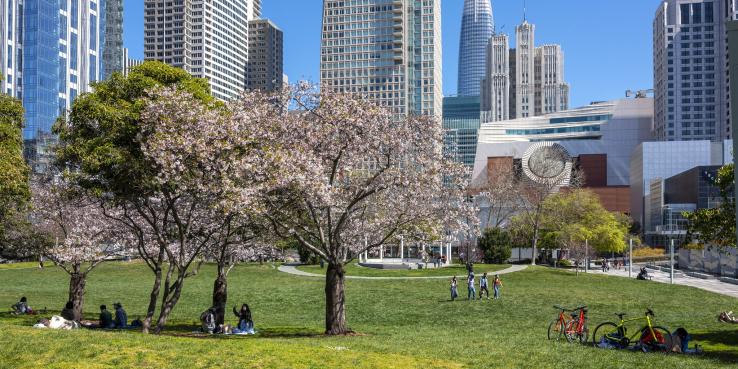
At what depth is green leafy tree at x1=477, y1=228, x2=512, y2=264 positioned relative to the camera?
7681 cm

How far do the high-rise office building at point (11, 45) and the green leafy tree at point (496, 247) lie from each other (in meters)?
126

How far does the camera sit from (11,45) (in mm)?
161625

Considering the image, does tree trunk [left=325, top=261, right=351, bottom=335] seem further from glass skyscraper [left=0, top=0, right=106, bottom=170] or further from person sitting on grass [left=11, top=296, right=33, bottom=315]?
glass skyscraper [left=0, top=0, right=106, bottom=170]

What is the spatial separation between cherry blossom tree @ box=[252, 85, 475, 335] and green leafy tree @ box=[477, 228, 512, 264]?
5206cm

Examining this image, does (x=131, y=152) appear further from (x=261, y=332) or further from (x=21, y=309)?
(x=21, y=309)

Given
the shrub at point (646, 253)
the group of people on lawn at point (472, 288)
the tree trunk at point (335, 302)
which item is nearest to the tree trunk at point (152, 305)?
the tree trunk at point (335, 302)

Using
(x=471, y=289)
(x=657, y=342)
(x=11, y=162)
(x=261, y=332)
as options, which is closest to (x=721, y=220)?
(x=657, y=342)

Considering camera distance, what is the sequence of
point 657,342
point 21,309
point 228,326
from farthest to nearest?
point 21,309
point 228,326
point 657,342

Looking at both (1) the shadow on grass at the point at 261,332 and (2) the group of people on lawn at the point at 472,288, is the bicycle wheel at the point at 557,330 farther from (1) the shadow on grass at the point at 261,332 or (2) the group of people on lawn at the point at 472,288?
(2) the group of people on lawn at the point at 472,288

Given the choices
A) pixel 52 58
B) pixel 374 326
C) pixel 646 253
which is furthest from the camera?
pixel 52 58

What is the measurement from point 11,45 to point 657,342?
17231 centimetres

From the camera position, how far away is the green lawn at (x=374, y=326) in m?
16.4

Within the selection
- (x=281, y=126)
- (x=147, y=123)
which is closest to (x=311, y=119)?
(x=281, y=126)

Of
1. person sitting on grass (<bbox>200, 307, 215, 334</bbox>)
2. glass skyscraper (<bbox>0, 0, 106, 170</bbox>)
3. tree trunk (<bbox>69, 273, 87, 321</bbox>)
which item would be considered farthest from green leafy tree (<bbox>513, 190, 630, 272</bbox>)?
glass skyscraper (<bbox>0, 0, 106, 170</bbox>)
